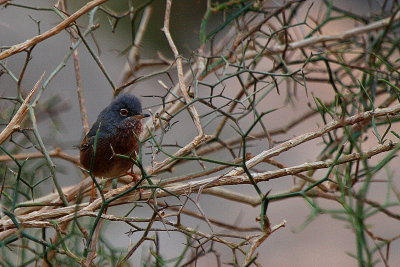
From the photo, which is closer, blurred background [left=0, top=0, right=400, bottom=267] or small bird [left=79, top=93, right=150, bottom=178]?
small bird [left=79, top=93, right=150, bottom=178]

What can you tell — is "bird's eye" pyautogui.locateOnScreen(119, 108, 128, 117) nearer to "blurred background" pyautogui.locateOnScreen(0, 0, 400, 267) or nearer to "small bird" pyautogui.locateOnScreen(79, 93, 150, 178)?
"small bird" pyautogui.locateOnScreen(79, 93, 150, 178)

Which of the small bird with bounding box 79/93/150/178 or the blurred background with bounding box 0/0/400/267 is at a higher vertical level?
the blurred background with bounding box 0/0/400/267

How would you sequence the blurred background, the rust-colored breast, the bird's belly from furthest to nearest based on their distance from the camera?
1. the blurred background
2. the rust-colored breast
3. the bird's belly

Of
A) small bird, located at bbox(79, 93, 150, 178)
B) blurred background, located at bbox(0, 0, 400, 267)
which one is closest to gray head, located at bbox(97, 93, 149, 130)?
small bird, located at bbox(79, 93, 150, 178)

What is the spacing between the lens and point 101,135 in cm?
344

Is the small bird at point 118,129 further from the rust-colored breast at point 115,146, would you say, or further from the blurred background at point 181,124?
the blurred background at point 181,124

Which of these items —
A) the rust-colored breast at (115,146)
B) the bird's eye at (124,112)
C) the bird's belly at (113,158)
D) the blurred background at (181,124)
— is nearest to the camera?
the bird's belly at (113,158)

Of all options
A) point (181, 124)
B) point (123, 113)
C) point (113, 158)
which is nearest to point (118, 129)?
point (123, 113)

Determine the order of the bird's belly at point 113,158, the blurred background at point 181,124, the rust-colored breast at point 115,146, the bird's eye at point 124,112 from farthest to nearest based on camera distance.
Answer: the blurred background at point 181,124, the bird's eye at point 124,112, the rust-colored breast at point 115,146, the bird's belly at point 113,158

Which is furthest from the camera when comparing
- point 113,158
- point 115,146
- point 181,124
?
point 181,124

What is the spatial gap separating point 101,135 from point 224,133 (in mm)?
4687

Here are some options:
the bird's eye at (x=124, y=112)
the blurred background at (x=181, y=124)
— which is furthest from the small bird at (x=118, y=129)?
the blurred background at (x=181, y=124)

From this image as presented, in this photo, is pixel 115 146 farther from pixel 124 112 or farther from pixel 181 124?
pixel 181 124

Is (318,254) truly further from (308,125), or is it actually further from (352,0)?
(352,0)
